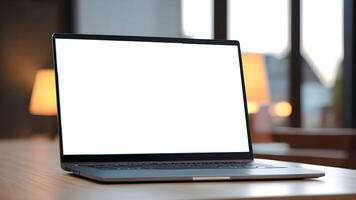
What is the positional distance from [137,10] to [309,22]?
1.56m

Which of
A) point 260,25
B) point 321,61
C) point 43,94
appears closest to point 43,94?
point 43,94

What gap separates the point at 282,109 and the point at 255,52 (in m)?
0.59

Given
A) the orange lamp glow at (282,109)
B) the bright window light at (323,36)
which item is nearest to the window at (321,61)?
the bright window light at (323,36)

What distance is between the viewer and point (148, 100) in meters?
1.02

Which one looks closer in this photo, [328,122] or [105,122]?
[105,122]

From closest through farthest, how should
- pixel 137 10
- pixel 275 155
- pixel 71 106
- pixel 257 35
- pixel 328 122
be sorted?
pixel 71 106, pixel 275 155, pixel 137 10, pixel 257 35, pixel 328 122

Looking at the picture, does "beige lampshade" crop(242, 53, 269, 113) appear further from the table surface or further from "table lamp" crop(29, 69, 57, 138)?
the table surface

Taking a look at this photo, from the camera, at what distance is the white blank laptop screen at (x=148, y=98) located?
3.24 ft

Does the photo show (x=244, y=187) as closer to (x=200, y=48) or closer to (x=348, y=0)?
(x=200, y=48)

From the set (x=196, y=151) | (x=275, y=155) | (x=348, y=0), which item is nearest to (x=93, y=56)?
(x=196, y=151)

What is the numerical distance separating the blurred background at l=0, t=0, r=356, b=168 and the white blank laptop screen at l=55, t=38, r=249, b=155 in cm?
169

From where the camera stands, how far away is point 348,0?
575 centimetres

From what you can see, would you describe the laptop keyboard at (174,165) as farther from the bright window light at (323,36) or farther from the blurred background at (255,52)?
the bright window light at (323,36)

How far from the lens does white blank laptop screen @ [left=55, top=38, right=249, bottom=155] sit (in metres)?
0.99
